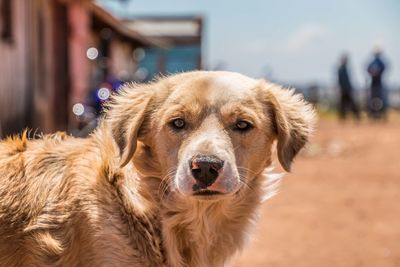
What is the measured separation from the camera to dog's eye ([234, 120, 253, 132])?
4660 mm

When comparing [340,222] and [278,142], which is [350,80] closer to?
[340,222]

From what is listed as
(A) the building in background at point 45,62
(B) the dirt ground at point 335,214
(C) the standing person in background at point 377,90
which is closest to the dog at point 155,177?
(B) the dirt ground at point 335,214

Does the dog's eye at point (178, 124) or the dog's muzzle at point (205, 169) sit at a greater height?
the dog's eye at point (178, 124)

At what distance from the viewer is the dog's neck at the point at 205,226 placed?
182 inches

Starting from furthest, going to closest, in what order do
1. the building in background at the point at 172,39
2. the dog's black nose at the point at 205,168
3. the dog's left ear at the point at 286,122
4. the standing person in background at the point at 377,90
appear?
the building in background at the point at 172,39
the standing person in background at the point at 377,90
the dog's left ear at the point at 286,122
the dog's black nose at the point at 205,168

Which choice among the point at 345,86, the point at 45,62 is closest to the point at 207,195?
the point at 45,62

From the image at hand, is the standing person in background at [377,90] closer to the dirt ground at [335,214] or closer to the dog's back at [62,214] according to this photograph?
the dirt ground at [335,214]

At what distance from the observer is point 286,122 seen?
16.0ft

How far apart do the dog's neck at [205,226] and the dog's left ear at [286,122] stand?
0.19m

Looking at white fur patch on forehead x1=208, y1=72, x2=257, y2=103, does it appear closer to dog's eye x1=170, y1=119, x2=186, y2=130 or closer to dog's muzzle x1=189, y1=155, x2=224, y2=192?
dog's eye x1=170, y1=119, x2=186, y2=130

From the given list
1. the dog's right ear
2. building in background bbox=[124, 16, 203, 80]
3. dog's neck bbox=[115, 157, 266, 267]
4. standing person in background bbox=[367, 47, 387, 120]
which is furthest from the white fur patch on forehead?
building in background bbox=[124, 16, 203, 80]

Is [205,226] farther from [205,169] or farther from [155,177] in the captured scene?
[205,169]

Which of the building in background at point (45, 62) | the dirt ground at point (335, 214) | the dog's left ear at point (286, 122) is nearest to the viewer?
the dog's left ear at point (286, 122)

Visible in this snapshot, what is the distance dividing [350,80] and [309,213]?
17.8 meters
